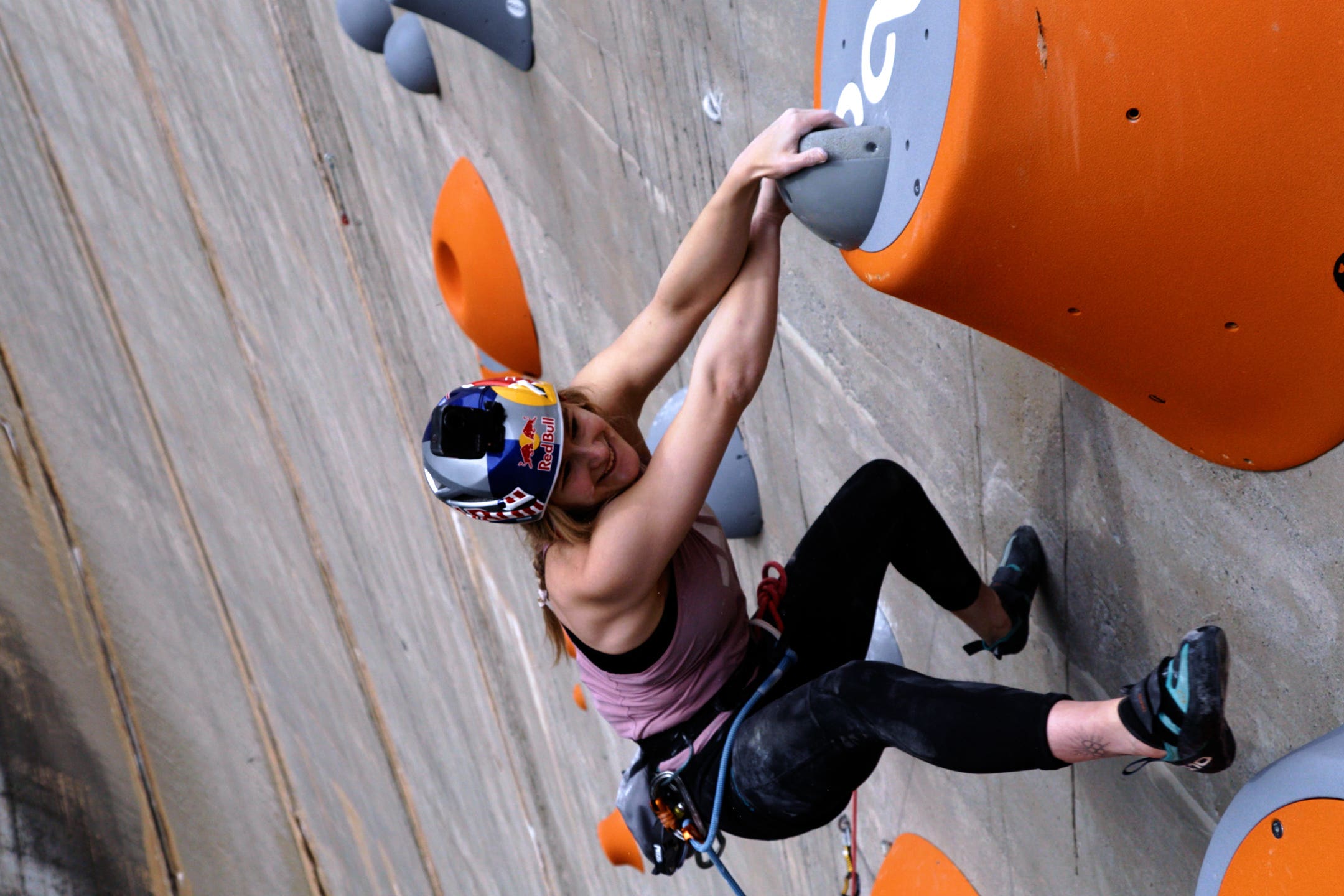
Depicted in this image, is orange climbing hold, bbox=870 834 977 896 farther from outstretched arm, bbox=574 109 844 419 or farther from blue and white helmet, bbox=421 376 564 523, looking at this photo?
blue and white helmet, bbox=421 376 564 523

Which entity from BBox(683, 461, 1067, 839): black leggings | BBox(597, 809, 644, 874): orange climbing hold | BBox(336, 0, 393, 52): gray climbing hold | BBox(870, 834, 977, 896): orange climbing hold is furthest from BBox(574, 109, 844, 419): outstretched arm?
BBox(336, 0, 393, 52): gray climbing hold

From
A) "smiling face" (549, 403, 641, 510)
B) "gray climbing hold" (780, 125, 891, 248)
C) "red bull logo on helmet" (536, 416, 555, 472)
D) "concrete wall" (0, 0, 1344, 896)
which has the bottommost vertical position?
"concrete wall" (0, 0, 1344, 896)

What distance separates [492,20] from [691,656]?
2.34m

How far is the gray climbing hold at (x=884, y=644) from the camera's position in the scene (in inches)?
106

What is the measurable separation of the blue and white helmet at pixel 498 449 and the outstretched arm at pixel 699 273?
30 cm

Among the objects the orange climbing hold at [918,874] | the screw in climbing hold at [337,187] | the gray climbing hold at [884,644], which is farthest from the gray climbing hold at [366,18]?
the orange climbing hold at [918,874]

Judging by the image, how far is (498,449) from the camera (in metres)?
1.69

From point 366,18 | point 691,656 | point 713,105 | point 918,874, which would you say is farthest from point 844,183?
point 366,18

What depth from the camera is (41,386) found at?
1173 cm

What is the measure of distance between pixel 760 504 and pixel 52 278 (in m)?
10.5

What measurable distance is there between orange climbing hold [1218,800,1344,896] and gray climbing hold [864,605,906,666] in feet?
4.44

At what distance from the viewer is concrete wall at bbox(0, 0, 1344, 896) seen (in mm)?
1817

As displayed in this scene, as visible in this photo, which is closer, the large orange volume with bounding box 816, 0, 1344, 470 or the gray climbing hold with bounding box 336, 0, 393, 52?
the large orange volume with bounding box 816, 0, 1344, 470

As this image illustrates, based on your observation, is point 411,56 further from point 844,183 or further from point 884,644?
point 844,183
